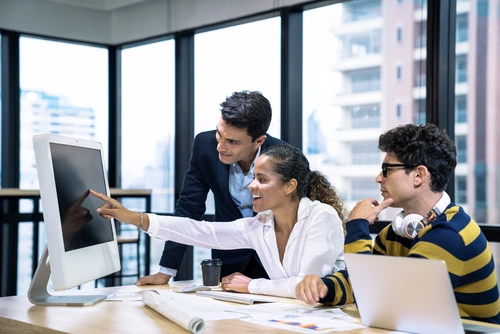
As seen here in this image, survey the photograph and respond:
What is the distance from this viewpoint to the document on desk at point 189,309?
5.12 ft

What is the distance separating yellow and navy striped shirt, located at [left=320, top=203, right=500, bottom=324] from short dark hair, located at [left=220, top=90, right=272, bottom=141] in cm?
73

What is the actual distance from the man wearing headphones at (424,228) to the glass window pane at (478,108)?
6.94ft

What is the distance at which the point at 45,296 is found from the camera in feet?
6.73

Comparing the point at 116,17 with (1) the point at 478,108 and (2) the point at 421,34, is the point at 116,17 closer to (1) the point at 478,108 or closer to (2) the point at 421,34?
(2) the point at 421,34

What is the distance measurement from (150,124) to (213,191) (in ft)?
11.8

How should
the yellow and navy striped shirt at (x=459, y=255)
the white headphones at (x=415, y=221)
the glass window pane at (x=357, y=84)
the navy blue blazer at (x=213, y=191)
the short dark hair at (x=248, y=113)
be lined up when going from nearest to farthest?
1. the yellow and navy striped shirt at (x=459, y=255)
2. the white headphones at (x=415, y=221)
3. the short dark hair at (x=248, y=113)
4. the navy blue blazer at (x=213, y=191)
5. the glass window pane at (x=357, y=84)

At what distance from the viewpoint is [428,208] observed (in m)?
1.91

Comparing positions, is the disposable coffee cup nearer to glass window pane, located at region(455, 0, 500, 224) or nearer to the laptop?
the laptop

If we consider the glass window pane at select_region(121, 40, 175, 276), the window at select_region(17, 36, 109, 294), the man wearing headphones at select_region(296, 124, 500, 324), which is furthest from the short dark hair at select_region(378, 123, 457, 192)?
the window at select_region(17, 36, 109, 294)

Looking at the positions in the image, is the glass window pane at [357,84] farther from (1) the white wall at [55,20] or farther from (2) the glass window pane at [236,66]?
(1) the white wall at [55,20]

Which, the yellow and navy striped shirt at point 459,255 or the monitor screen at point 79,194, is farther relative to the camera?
the monitor screen at point 79,194

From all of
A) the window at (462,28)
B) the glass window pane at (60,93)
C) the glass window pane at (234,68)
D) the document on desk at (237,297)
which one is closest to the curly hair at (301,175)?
the document on desk at (237,297)

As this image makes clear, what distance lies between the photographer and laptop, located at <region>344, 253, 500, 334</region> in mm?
1420

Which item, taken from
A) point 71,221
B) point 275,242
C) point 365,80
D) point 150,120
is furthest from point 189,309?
point 150,120
